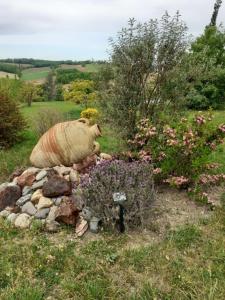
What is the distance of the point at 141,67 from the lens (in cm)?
775

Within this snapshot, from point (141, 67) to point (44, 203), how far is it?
332 centimetres

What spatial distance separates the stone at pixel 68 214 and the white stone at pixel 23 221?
407 millimetres

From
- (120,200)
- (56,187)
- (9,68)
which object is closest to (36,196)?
(56,187)

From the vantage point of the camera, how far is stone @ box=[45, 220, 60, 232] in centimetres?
542

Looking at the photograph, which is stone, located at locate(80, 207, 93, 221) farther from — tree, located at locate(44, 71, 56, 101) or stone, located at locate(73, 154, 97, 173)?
tree, located at locate(44, 71, 56, 101)

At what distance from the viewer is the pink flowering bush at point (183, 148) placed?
20.9ft

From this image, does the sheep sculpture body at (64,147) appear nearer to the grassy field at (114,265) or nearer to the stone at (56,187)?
the stone at (56,187)

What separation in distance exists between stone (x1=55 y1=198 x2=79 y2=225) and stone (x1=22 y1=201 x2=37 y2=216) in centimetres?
44

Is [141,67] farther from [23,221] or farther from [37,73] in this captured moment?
[37,73]

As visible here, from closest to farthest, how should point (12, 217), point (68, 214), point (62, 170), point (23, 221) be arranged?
point (68, 214) < point (23, 221) < point (12, 217) < point (62, 170)

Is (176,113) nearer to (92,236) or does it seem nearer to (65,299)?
(92,236)

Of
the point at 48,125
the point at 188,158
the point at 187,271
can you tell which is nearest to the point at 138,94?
the point at 188,158

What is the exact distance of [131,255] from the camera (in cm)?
471

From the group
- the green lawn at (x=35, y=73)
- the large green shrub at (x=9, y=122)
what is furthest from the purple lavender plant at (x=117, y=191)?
the green lawn at (x=35, y=73)
